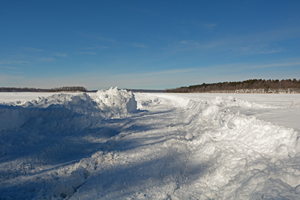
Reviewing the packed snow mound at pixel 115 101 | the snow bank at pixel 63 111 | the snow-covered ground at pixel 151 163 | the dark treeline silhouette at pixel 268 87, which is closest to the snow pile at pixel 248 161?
the snow-covered ground at pixel 151 163

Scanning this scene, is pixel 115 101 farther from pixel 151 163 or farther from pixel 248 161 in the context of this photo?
pixel 248 161

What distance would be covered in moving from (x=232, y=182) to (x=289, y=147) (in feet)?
6.43

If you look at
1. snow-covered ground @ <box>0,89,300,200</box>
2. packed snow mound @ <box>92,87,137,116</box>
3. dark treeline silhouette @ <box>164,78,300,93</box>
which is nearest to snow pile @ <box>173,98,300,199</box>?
snow-covered ground @ <box>0,89,300,200</box>

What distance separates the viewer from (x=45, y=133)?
23.7ft

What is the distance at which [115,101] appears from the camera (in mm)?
15289

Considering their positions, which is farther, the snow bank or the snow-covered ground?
the snow bank

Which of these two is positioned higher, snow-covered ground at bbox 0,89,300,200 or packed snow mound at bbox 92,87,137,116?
packed snow mound at bbox 92,87,137,116

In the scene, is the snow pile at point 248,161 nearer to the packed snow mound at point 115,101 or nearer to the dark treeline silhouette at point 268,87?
the packed snow mound at point 115,101

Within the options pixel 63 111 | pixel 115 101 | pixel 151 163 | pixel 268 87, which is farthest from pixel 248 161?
pixel 268 87

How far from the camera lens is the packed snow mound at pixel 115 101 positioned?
14528mm

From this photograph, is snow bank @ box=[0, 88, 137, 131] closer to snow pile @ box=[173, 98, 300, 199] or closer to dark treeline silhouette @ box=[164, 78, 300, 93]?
snow pile @ box=[173, 98, 300, 199]

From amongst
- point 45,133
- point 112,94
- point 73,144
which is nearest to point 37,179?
point 73,144

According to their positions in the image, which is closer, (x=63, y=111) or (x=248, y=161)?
(x=248, y=161)

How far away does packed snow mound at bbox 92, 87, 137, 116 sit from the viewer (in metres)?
14.5
